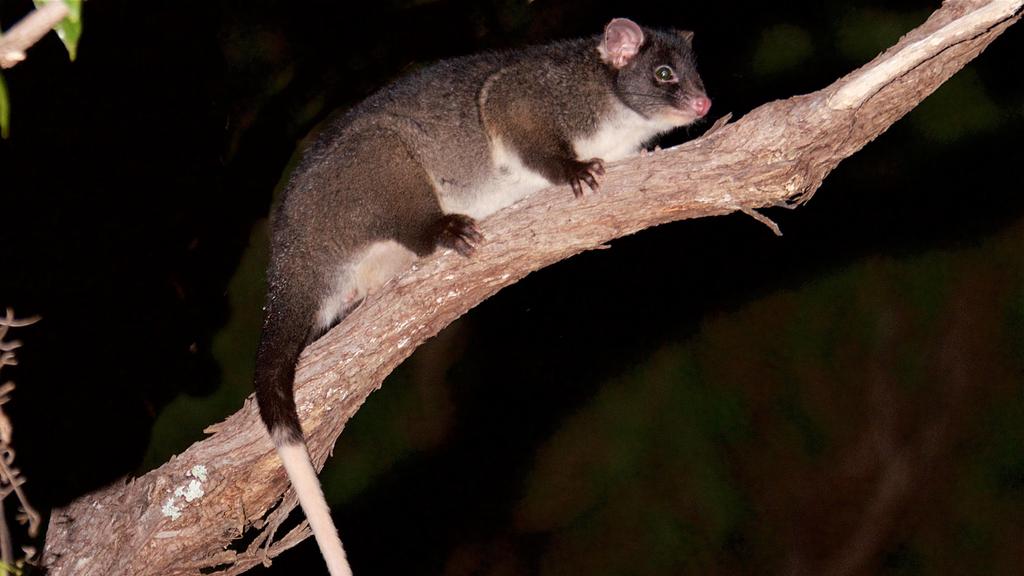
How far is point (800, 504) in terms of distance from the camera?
928cm

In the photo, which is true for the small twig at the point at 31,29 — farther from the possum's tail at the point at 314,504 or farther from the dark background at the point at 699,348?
the dark background at the point at 699,348

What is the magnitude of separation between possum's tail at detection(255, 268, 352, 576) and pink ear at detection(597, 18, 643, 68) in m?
1.92

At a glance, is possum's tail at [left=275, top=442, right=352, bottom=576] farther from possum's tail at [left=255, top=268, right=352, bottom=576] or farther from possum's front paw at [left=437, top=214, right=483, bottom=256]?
possum's front paw at [left=437, top=214, right=483, bottom=256]

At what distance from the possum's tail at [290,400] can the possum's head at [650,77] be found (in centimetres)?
186

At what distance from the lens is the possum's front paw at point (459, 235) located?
12.5ft

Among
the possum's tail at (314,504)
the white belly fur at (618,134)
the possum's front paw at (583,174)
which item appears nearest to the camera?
the possum's tail at (314,504)

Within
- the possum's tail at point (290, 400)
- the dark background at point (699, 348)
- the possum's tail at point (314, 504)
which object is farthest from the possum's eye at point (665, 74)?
the dark background at point (699, 348)

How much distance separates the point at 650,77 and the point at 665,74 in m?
0.09

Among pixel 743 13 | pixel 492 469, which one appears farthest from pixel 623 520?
pixel 743 13

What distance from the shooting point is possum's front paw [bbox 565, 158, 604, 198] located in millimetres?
3781

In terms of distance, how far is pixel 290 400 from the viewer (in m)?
3.59

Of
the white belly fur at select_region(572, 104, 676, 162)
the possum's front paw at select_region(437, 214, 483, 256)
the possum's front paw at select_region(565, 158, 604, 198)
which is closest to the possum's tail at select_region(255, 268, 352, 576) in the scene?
the possum's front paw at select_region(437, 214, 483, 256)

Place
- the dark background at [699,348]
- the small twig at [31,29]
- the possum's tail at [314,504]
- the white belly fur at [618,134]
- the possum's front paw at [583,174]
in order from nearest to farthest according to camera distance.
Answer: the small twig at [31,29]
the possum's tail at [314,504]
the possum's front paw at [583,174]
the white belly fur at [618,134]
the dark background at [699,348]

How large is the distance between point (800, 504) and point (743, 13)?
190 inches
